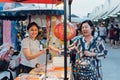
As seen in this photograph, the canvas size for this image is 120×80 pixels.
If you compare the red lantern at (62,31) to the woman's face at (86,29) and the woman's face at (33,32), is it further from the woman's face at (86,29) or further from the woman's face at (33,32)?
the woman's face at (86,29)

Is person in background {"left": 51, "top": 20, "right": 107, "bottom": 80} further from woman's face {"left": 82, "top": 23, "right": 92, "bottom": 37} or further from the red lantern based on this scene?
the red lantern

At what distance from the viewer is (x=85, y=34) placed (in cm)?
431

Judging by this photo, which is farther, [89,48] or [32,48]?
[32,48]

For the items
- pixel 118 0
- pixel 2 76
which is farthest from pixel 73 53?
pixel 118 0

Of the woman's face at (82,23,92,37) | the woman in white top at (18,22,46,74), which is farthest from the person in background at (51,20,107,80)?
the woman in white top at (18,22,46,74)

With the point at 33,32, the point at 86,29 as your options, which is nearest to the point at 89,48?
the point at 86,29

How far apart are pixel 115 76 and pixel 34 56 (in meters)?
5.16

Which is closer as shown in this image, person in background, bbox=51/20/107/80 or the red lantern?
person in background, bbox=51/20/107/80

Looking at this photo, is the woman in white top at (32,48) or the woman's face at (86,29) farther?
the woman in white top at (32,48)

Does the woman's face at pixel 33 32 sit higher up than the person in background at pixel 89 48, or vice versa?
the woman's face at pixel 33 32

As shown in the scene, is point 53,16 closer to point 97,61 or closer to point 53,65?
point 53,65

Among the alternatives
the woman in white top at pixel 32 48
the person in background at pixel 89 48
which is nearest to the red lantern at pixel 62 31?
the woman in white top at pixel 32 48

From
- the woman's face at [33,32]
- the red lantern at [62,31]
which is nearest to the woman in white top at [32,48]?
the woman's face at [33,32]

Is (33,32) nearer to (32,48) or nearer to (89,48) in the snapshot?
(32,48)
